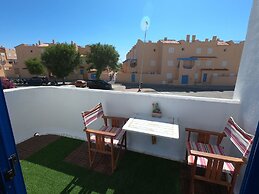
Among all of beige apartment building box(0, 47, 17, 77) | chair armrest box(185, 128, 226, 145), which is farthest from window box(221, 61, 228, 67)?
beige apartment building box(0, 47, 17, 77)

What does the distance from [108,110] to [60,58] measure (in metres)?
19.5

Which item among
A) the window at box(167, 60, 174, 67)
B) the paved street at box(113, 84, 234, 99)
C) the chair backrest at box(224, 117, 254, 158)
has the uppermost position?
the window at box(167, 60, 174, 67)

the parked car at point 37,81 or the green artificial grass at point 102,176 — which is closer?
the green artificial grass at point 102,176

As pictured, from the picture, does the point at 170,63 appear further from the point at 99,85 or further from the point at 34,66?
the point at 34,66

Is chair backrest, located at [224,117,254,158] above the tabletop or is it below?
above

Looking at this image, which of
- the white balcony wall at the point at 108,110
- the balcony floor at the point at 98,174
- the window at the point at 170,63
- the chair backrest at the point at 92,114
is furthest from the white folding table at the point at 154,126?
the window at the point at 170,63

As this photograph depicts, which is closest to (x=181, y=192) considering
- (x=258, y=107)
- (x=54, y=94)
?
(x=258, y=107)

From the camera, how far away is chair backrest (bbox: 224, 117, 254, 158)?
78.2 inches

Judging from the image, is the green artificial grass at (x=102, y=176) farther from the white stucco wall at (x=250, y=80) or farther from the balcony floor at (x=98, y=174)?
the white stucco wall at (x=250, y=80)

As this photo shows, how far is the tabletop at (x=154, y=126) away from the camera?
2604 mm

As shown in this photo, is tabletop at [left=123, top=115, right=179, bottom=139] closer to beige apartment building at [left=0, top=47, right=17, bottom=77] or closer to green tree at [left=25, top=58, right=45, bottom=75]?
green tree at [left=25, top=58, right=45, bottom=75]

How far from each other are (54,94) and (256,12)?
184 inches

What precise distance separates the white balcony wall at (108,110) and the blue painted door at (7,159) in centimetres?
257

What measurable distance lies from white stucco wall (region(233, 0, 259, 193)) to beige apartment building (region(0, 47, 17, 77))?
121ft
